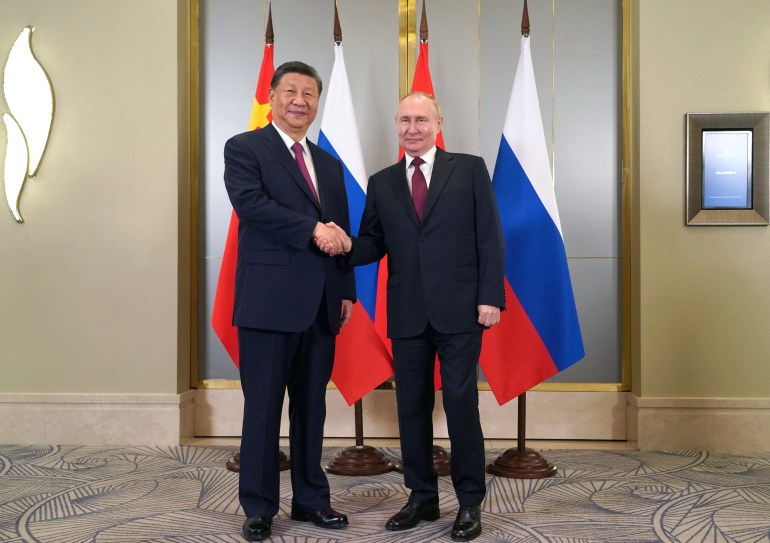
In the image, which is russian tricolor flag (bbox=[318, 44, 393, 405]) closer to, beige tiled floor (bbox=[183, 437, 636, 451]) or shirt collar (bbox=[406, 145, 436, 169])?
beige tiled floor (bbox=[183, 437, 636, 451])

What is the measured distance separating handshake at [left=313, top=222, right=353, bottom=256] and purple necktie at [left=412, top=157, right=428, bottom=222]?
1.01 ft

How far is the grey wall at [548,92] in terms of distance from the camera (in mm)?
4008

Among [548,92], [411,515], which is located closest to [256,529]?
[411,515]

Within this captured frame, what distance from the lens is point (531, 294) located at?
10.9 feet

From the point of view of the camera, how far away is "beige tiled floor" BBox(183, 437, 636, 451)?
3.84 meters

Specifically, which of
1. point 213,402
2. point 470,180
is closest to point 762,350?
point 470,180

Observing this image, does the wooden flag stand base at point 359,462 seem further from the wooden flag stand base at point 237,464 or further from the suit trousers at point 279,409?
the suit trousers at point 279,409

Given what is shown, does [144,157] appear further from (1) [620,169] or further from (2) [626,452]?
(2) [626,452]

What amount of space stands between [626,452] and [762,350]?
0.92 m

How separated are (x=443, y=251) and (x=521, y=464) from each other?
1.34m

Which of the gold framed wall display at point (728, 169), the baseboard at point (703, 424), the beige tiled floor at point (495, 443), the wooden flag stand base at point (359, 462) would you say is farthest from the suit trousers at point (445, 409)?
the gold framed wall display at point (728, 169)

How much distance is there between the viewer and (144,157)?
3.94 m

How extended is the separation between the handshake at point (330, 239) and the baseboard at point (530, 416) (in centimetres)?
175

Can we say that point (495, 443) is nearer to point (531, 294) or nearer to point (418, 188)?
point (531, 294)
